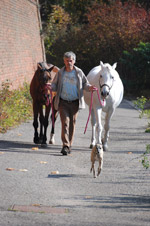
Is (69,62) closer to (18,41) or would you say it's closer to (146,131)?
(146,131)

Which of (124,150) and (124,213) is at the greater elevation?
(124,213)

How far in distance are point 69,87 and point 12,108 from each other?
5515 millimetres

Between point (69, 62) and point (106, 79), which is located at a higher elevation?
point (69, 62)

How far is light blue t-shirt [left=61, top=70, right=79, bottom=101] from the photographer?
34.1 ft

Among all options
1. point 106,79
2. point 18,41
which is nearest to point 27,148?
point 106,79

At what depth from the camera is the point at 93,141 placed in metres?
11.7

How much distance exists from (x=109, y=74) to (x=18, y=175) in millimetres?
3106

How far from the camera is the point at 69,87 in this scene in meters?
10.5

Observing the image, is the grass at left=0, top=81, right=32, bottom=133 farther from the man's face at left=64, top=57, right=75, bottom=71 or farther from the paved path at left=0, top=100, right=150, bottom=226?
the man's face at left=64, top=57, right=75, bottom=71

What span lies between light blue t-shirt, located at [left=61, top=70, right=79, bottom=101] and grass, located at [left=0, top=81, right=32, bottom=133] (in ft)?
10.7

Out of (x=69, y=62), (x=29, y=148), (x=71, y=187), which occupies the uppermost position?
(x=69, y=62)

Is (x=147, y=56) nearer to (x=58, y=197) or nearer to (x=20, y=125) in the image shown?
(x=20, y=125)

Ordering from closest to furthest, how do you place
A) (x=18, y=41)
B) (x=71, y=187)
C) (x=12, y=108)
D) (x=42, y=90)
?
(x=71, y=187), (x=42, y=90), (x=12, y=108), (x=18, y=41)

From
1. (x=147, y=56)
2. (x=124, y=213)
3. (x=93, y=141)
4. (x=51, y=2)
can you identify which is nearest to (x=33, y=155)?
(x=93, y=141)
